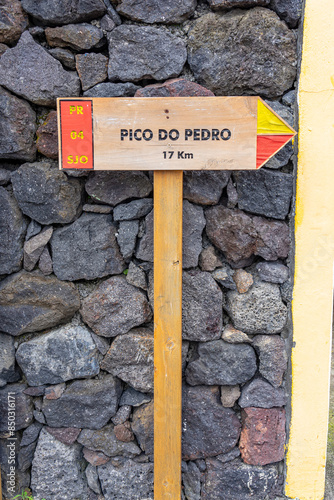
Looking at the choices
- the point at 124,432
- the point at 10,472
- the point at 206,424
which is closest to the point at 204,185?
the point at 206,424

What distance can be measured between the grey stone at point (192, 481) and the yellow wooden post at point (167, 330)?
19cm

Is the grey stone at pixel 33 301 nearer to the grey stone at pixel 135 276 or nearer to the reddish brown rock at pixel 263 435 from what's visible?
the grey stone at pixel 135 276

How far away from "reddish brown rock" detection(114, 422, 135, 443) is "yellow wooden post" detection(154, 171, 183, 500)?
0.74ft

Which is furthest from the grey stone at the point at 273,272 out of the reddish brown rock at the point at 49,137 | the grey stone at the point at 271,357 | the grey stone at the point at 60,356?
the reddish brown rock at the point at 49,137

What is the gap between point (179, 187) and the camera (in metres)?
1.59

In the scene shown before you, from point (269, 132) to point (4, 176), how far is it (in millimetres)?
1262

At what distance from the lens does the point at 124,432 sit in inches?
74.0

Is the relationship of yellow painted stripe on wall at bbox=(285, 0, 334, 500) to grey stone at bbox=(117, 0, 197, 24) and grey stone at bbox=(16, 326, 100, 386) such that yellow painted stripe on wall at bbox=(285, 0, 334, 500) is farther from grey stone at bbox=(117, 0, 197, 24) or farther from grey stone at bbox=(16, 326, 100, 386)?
grey stone at bbox=(16, 326, 100, 386)

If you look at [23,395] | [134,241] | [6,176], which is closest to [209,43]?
[134,241]

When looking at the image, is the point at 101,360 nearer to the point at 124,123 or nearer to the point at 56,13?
the point at 124,123

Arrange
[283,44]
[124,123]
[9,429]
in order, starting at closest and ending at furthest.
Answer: [124,123], [283,44], [9,429]

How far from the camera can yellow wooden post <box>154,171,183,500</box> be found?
5.25ft

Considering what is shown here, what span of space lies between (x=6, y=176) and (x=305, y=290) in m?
1.58

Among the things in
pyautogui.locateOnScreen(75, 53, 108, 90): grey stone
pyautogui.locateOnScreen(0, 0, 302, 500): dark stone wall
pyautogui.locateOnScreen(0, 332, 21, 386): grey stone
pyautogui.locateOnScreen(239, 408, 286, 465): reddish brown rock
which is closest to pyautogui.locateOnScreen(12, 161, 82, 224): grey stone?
pyautogui.locateOnScreen(0, 0, 302, 500): dark stone wall
